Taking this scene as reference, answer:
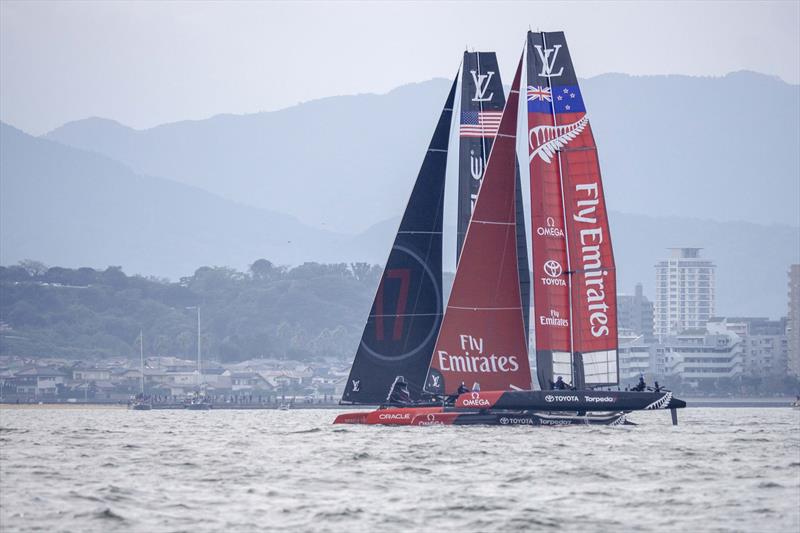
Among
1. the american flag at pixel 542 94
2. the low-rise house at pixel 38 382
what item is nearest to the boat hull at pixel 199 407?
the low-rise house at pixel 38 382

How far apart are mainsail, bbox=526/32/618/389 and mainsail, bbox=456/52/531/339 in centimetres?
329

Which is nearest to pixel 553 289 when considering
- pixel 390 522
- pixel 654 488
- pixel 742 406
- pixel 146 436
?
pixel 146 436

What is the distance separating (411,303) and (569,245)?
579 cm

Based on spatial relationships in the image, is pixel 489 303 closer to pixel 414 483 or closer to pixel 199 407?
pixel 414 483

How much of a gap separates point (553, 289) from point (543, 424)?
4284 mm

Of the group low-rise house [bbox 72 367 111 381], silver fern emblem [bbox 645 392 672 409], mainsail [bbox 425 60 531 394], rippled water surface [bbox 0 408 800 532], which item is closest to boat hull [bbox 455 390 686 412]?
silver fern emblem [bbox 645 392 672 409]

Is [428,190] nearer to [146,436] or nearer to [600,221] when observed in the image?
[600,221]

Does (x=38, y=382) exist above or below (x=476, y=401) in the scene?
below

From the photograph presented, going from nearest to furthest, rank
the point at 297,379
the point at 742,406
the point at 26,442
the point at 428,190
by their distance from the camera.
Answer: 1. the point at 26,442
2. the point at 428,190
3. the point at 742,406
4. the point at 297,379

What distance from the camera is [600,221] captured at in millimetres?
49812

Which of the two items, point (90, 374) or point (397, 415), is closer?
point (397, 415)

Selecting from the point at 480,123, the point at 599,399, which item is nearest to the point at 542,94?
the point at 480,123

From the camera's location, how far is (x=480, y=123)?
5441cm

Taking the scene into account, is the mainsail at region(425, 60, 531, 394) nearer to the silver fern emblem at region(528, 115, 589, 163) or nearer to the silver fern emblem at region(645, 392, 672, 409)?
the silver fern emblem at region(528, 115, 589, 163)
